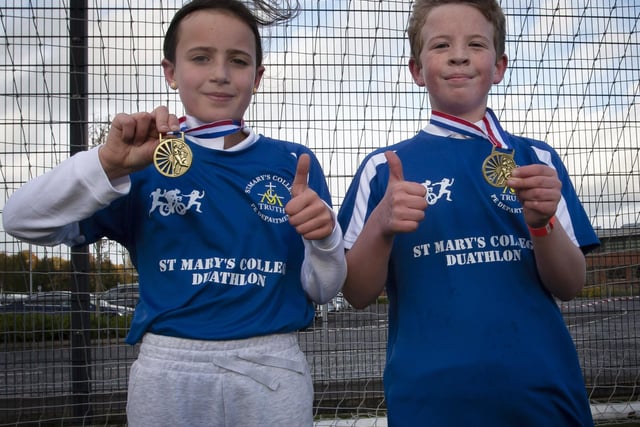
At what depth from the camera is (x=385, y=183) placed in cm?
171

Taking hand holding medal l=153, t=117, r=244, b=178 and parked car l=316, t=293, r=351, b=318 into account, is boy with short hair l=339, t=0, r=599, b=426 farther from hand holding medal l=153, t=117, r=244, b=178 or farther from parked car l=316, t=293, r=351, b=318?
parked car l=316, t=293, r=351, b=318

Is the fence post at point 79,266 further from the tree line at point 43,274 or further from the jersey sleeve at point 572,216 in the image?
the jersey sleeve at point 572,216

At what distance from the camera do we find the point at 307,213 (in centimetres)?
137

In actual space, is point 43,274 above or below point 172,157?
below

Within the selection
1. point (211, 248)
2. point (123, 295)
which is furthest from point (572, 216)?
point (123, 295)

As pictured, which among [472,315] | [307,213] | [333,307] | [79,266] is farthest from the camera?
[333,307]

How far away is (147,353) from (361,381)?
3088 mm

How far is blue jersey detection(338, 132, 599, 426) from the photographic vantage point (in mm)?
1439

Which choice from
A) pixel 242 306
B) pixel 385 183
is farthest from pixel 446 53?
pixel 242 306

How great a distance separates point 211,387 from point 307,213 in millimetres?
482

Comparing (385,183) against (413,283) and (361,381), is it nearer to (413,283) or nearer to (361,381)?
(413,283)

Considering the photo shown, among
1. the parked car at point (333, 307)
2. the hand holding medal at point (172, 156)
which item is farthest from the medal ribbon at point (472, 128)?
the parked car at point (333, 307)

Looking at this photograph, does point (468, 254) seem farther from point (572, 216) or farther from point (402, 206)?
point (572, 216)

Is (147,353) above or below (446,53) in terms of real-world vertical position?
below
